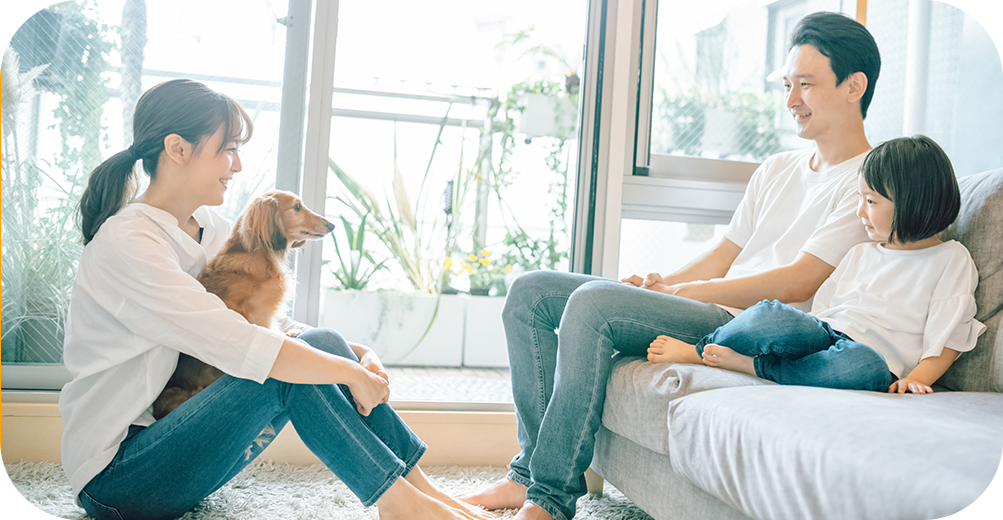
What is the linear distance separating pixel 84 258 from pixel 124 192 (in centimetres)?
15

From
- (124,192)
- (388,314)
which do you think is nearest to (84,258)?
(124,192)

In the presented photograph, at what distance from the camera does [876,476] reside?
65cm

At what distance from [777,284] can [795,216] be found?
0.28m

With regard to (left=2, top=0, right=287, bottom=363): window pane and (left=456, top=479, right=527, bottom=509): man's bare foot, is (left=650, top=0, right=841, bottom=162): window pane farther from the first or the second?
(left=2, top=0, right=287, bottom=363): window pane

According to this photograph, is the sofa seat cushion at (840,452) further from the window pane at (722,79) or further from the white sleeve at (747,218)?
the window pane at (722,79)

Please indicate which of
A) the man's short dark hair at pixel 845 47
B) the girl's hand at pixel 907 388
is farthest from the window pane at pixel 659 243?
the girl's hand at pixel 907 388

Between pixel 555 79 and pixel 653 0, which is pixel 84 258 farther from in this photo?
pixel 653 0

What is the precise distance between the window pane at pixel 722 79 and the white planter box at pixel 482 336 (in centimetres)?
87

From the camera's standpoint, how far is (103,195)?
1.20 meters

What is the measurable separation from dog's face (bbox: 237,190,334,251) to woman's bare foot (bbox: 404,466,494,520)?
61 cm

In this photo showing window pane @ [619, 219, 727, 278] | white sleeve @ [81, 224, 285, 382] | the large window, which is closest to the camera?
white sleeve @ [81, 224, 285, 382]

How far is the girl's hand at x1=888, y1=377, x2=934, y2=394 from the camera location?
111cm

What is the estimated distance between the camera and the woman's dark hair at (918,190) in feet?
4.08

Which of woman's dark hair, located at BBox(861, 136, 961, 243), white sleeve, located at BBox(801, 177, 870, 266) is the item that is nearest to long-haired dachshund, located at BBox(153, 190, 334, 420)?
white sleeve, located at BBox(801, 177, 870, 266)
